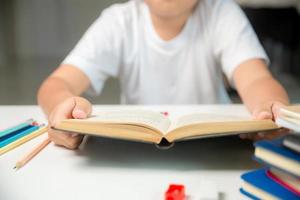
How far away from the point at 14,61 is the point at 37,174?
2.28m

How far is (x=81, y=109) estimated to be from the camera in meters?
0.69

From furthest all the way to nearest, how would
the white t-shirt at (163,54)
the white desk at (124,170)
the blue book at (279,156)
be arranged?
the white t-shirt at (163,54) → the white desk at (124,170) → the blue book at (279,156)

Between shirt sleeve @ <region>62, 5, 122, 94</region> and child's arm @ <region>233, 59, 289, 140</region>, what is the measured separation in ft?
1.04

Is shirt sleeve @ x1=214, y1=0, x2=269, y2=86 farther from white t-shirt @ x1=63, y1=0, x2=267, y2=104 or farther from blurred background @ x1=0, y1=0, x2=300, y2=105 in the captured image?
blurred background @ x1=0, y1=0, x2=300, y2=105

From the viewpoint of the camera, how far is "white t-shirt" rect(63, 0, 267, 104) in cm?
111

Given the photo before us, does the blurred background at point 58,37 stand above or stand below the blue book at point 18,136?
above

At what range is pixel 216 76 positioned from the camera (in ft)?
3.91

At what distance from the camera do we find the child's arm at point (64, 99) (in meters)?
0.66

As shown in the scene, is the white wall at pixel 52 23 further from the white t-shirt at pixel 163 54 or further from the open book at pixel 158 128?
the open book at pixel 158 128

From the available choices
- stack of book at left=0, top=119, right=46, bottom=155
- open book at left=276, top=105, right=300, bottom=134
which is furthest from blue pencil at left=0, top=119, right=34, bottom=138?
open book at left=276, top=105, right=300, bottom=134

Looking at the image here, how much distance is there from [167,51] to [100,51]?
0.19 m

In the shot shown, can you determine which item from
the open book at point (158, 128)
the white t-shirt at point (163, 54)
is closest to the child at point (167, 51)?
the white t-shirt at point (163, 54)

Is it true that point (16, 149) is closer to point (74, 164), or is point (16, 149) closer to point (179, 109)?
point (74, 164)

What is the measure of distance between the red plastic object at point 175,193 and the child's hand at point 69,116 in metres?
0.22
